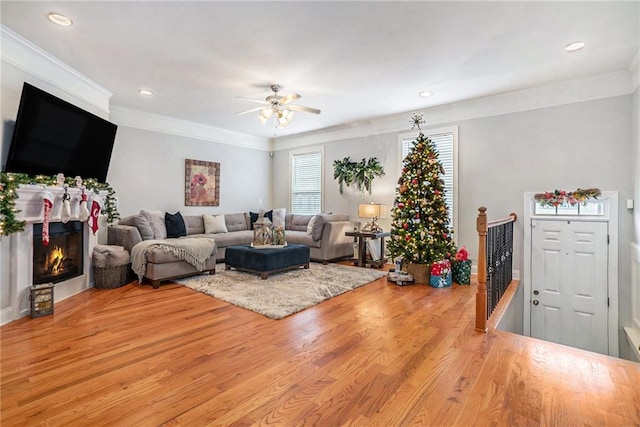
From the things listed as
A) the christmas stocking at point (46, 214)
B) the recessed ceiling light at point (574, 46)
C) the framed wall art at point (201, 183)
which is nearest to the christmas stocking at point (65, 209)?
the christmas stocking at point (46, 214)

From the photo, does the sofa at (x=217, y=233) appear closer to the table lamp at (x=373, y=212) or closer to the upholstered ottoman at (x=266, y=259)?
the upholstered ottoman at (x=266, y=259)

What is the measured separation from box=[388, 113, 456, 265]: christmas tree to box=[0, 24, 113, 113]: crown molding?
4.61 metres

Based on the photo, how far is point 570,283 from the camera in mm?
4188

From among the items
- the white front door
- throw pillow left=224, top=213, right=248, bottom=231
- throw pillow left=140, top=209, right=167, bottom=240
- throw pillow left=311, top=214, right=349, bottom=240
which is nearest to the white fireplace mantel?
throw pillow left=140, top=209, right=167, bottom=240

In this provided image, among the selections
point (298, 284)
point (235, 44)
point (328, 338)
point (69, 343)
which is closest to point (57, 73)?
point (235, 44)

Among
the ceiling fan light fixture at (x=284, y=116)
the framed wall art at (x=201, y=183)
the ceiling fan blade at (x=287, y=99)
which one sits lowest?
the framed wall art at (x=201, y=183)

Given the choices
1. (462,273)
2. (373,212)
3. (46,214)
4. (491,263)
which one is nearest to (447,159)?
(373,212)

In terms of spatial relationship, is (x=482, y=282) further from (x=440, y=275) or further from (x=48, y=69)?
(x=48, y=69)

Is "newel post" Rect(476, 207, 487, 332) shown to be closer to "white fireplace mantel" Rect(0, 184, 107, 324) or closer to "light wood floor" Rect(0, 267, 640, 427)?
"light wood floor" Rect(0, 267, 640, 427)

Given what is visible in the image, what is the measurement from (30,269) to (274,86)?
11.4ft

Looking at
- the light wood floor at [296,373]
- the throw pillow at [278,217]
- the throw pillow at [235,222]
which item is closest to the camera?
the light wood floor at [296,373]

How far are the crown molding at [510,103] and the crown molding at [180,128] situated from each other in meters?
2.20

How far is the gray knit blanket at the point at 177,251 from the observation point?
13.7 ft

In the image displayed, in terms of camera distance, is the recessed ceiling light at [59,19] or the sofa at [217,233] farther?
the sofa at [217,233]
